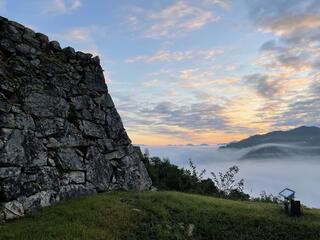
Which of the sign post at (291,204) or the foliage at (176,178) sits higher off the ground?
the foliage at (176,178)

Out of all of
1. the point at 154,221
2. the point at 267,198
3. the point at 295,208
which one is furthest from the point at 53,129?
the point at 267,198

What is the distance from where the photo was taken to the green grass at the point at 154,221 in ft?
41.5

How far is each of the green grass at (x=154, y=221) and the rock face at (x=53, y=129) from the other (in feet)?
3.34

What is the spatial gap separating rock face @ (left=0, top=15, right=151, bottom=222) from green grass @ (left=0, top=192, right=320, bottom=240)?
102cm

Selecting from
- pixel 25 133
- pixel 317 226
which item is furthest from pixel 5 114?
pixel 317 226

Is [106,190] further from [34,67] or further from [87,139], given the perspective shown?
[34,67]

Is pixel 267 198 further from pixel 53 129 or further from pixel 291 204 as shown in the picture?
pixel 53 129

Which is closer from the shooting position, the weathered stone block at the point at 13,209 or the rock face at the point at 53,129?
the weathered stone block at the point at 13,209

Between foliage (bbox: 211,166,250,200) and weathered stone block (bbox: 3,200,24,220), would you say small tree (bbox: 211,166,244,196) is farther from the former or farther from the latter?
weathered stone block (bbox: 3,200,24,220)

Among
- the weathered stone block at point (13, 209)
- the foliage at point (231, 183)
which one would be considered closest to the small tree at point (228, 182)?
the foliage at point (231, 183)

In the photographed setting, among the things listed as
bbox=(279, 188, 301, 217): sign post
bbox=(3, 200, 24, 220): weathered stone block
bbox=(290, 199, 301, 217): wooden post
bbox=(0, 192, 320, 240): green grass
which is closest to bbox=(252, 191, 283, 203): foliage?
bbox=(0, 192, 320, 240): green grass

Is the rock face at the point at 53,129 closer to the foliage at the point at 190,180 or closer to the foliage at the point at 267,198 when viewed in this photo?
the foliage at the point at 190,180

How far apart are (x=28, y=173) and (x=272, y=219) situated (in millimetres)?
9990

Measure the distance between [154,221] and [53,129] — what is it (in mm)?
5846
